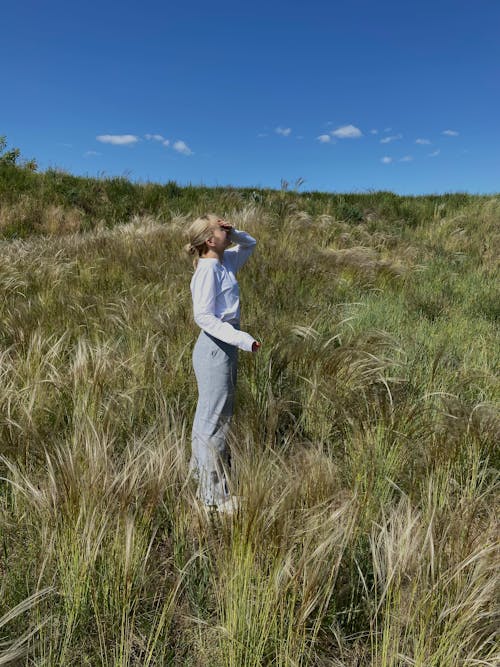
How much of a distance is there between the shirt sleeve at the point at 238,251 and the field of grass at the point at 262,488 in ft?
2.16

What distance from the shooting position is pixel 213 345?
214cm

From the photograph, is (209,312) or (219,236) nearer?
(209,312)

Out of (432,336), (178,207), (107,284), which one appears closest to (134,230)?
(107,284)

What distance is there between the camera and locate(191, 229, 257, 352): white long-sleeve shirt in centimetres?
199

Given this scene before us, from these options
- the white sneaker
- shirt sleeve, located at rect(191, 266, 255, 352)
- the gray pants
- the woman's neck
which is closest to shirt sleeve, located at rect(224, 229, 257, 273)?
the woman's neck

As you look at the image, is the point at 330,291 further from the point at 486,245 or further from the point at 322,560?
the point at 486,245

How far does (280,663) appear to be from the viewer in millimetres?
1120

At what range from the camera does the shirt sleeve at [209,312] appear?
1.96 meters

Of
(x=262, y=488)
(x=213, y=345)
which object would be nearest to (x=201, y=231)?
(x=213, y=345)

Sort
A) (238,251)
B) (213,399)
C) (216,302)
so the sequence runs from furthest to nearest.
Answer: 1. (238,251)
2. (216,302)
3. (213,399)

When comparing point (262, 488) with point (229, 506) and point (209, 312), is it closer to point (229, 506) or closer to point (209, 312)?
point (229, 506)

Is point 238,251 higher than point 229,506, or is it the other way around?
point 238,251

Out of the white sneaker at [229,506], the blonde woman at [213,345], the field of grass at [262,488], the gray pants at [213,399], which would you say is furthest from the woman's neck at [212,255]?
the white sneaker at [229,506]

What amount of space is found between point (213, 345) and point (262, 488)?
2.89 ft
